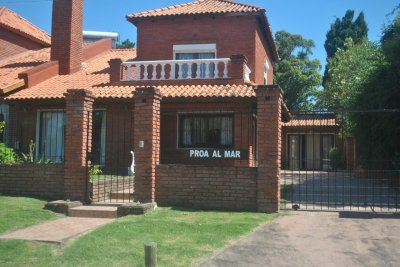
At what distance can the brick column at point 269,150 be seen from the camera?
9.05 meters

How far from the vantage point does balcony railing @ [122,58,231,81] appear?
15.2 metres

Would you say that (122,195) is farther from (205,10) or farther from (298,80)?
(298,80)

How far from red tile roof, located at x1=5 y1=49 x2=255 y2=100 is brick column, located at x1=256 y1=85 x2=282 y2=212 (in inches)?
153

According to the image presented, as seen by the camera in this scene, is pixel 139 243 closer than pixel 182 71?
Yes

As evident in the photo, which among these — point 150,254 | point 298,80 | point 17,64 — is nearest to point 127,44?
→ point 298,80

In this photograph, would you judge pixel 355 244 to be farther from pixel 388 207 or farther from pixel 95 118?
pixel 95 118

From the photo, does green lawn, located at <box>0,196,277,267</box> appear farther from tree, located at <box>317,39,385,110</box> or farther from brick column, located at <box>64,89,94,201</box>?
tree, located at <box>317,39,385,110</box>

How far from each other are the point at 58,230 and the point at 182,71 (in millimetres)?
8968

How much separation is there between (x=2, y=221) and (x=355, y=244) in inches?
229

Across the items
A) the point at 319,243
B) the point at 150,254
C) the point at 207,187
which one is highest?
the point at 207,187

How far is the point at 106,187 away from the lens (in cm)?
1101

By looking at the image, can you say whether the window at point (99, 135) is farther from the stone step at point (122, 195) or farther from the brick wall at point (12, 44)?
the brick wall at point (12, 44)

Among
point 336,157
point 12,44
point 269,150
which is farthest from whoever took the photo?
point 336,157

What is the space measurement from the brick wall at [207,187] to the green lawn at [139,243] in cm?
85
